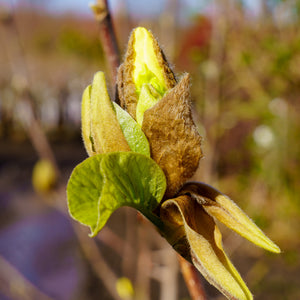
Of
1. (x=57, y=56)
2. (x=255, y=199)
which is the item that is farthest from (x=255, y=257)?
(x=57, y=56)

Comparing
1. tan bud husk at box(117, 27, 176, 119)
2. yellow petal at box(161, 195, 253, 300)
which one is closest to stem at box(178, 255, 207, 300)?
yellow petal at box(161, 195, 253, 300)

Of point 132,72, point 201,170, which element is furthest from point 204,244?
point 201,170

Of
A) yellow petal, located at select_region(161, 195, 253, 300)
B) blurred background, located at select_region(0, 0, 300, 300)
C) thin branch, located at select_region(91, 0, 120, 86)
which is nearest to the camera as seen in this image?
yellow petal, located at select_region(161, 195, 253, 300)

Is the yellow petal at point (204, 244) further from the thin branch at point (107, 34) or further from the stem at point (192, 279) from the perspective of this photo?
the thin branch at point (107, 34)

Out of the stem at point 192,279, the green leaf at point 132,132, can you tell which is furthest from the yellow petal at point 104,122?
the stem at point 192,279

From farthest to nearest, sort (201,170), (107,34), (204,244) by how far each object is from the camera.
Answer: (201,170) < (107,34) < (204,244)

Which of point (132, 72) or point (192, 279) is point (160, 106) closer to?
point (132, 72)

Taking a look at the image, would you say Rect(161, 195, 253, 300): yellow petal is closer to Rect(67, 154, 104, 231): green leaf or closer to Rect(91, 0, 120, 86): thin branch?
Rect(67, 154, 104, 231): green leaf

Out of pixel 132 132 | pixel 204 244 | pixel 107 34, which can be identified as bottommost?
pixel 204 244
